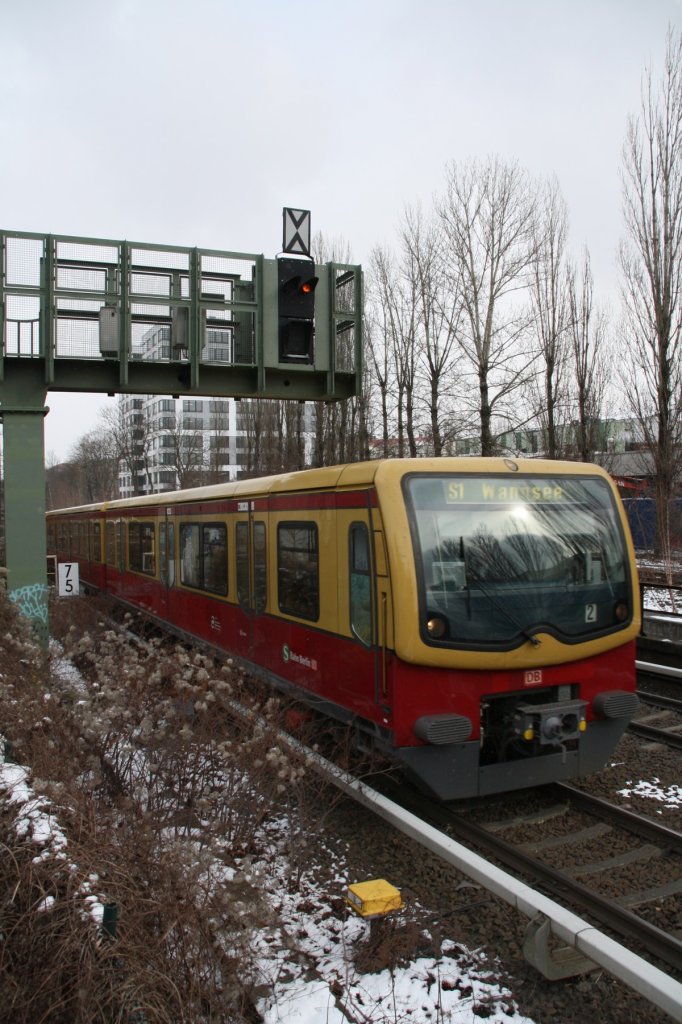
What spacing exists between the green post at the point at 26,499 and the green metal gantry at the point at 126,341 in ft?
0.05

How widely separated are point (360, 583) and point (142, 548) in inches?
346

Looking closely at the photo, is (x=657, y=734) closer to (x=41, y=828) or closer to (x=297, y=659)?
(x=297, y=659)

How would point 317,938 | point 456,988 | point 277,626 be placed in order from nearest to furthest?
point 456,988 < point 317,938 < point 277,626

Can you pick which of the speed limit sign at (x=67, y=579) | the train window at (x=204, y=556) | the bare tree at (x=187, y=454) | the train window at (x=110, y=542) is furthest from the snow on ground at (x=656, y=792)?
the bare tree at (x=187, y=454)

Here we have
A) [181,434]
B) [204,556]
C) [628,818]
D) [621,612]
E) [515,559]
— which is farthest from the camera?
[181,434]

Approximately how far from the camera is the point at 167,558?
12234 millimetres

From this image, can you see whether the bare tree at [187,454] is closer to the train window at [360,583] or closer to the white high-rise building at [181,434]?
the white high-rise building at [181,434]

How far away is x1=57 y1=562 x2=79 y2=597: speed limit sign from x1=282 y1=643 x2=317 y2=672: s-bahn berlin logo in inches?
319

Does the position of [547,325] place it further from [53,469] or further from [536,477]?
[53,469]

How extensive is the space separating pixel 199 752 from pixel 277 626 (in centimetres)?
251

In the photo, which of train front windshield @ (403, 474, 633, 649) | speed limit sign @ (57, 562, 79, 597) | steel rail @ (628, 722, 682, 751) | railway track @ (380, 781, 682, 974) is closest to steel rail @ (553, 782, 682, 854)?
railway track @ (380, 781, 682, 974)

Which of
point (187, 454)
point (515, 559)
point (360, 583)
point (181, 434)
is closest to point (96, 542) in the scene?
point (360, 583)

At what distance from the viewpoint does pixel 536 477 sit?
6023mm

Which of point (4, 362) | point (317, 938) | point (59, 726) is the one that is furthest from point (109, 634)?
point (4, 362)
